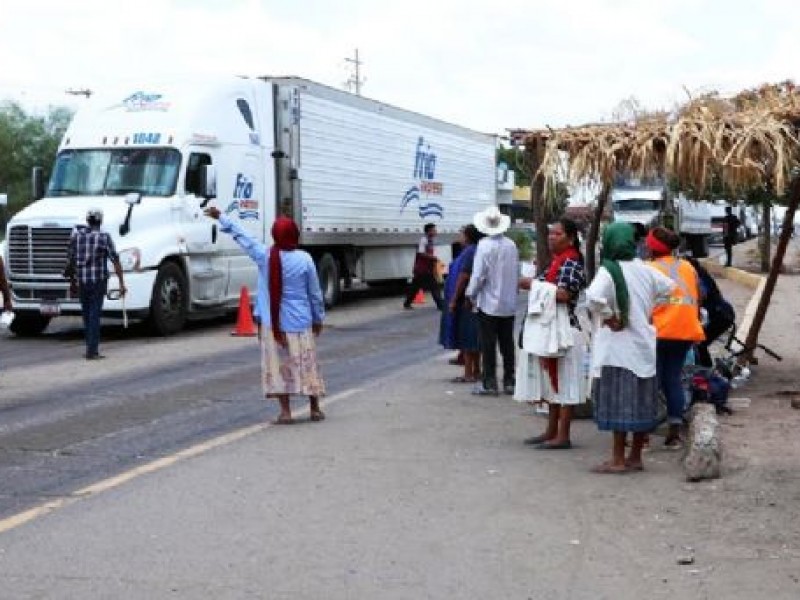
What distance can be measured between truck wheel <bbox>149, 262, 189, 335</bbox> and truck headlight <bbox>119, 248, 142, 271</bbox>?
48cm

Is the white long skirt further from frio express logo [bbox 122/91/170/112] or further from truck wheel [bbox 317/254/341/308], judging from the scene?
truck wheel [bbox 317/254/341/308]

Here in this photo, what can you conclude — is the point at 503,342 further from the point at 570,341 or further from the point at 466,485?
the point at 466,485

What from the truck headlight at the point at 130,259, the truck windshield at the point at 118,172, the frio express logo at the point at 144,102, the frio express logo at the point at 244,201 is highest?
the frio express logo at the point at 144,102

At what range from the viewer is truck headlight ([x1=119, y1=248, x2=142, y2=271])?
16922 mm

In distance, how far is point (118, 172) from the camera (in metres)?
18.2

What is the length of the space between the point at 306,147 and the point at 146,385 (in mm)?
9571

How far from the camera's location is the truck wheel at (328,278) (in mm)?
23000

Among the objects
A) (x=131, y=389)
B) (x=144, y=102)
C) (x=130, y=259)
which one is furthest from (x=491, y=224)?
(x=144, y=102)

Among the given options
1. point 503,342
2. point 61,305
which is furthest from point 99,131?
point 503,342

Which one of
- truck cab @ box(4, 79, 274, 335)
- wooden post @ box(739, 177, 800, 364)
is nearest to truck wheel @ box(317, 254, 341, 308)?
truck cab @ box(4, 79, 274, 335)

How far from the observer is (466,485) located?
756 cm

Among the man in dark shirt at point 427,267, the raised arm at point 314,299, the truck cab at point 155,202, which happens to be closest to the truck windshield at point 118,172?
the truck cab at point 155,202

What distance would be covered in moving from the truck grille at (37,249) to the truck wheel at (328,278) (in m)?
6.63

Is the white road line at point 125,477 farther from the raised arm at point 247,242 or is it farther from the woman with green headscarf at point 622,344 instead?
the woman with green headscarf at point 622,344
